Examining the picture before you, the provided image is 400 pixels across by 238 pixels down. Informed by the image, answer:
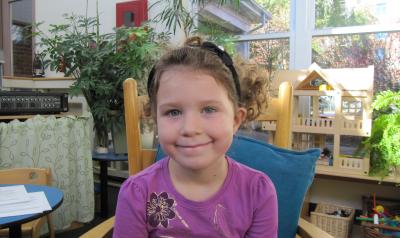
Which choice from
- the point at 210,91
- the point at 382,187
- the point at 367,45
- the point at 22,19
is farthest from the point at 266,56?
the point at 22,19

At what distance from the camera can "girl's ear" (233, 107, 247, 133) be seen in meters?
0.84

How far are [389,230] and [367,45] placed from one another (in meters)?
1.23

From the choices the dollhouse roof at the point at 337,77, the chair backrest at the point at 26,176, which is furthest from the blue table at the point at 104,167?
the dollhouse roof at the point at 337,77

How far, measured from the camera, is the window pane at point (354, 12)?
2.28 metres

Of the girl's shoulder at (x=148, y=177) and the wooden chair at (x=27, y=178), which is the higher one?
the girl's shoulder at (x=148, y=177)

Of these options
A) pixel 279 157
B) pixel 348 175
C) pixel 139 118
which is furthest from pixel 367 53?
pixel 139 118

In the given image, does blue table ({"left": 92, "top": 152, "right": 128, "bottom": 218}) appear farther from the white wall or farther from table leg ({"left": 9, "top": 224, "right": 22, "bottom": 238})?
the white wall

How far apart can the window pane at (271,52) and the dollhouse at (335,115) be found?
43 cm

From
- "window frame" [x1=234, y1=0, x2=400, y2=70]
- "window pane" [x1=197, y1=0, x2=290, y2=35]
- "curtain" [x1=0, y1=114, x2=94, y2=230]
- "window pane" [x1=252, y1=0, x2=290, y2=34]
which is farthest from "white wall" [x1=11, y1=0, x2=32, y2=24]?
"window frame" [x1=234, y1=0, x2=400, y2=70]

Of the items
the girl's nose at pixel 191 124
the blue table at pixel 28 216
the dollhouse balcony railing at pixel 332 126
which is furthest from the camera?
the dollhouse balcony railing at pixel 332 126

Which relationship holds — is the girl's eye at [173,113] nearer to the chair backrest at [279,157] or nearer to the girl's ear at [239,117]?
the girl's ear at [239,117]

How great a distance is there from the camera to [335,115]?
6.77ft

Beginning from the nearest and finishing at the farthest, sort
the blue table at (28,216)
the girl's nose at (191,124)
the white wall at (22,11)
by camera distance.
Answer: the girl's nose at (191,124) → the blue table at (28,216) → the white wall at (22,11)

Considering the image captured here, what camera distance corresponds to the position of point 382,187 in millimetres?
2270
